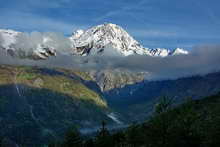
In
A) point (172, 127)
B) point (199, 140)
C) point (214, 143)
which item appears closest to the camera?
point (214, 143)

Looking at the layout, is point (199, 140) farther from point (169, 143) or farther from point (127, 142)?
point (127, 142)

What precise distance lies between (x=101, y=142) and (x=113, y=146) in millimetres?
6296

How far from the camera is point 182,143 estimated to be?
126 meters

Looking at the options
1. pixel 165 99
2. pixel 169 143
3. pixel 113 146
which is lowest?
pixel 113 146

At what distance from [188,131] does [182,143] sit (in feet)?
19.1

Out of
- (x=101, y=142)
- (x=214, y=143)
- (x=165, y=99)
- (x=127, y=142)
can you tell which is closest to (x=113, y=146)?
(x=101, y=142)

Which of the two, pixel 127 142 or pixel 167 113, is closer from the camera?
pixel 167 113

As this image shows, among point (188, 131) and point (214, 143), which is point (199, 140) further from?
point (214, 143)

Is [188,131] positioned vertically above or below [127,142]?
above

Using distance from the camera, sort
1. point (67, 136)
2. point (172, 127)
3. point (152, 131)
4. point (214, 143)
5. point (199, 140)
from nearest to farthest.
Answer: point (214, 143), point (199, 140), point (172, 127), point (152, 131), point (67, 136)

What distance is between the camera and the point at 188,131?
12975 cm

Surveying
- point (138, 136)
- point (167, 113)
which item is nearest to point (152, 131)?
point (167, 113)

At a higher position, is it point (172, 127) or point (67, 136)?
point (172, 127)

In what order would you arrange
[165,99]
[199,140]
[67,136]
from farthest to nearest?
[67,136]
[165,99]
[199,140]
